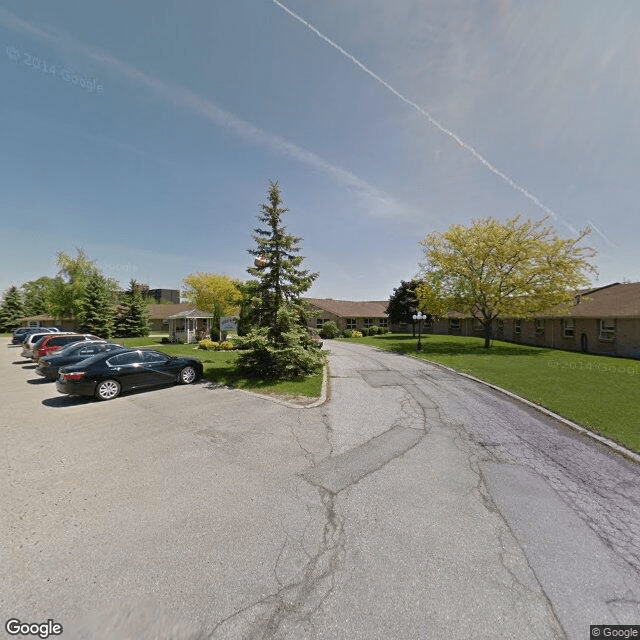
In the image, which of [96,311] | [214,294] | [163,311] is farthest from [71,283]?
[214,294]

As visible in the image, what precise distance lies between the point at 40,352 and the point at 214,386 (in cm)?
1156

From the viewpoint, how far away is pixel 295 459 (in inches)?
205

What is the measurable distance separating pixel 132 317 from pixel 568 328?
4860 cm

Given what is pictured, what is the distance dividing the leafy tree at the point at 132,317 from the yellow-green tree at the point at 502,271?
3701cm

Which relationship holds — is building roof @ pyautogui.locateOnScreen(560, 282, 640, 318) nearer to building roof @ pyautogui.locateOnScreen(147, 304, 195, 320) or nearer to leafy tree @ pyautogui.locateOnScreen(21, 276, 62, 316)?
building roof @ pyautogui.locateOnScreen(147, 304, 195, 320)

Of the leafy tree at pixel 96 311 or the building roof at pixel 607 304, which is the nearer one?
the building roof at pixel 607 304

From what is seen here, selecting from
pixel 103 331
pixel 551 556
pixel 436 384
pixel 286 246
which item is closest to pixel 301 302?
pixel 286 246

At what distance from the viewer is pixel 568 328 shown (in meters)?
23.6

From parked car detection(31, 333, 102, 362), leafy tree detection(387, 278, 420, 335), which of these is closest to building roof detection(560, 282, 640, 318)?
leafy tree detection(387, 278, 420, 335)

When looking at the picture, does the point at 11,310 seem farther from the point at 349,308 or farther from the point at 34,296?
the point at 349,308

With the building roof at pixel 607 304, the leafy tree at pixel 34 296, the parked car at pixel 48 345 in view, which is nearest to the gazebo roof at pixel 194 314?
the parked car at pixel 48 345

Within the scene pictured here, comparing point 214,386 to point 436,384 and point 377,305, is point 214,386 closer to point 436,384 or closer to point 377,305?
point 436,384

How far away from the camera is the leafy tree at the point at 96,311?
112 feet

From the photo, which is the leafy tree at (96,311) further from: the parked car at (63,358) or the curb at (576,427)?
the curb at (576,427)
